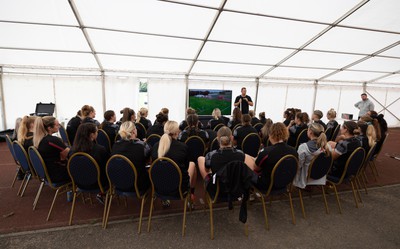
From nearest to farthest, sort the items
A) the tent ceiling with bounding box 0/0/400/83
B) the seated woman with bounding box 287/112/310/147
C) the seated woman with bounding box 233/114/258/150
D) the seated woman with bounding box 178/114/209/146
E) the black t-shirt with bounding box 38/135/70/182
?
the black t-shirt with bounding box 38/135/70/182 < the seated woman with bounding box 178/114/209/146 < the tent ceiling with bounding box 0/0/400/83 < the seated woman with bounding box 233/114/258/150 < the seated woman with bounding box 287/112/310/147

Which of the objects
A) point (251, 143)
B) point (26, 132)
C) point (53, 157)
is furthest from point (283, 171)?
point (26, 132)

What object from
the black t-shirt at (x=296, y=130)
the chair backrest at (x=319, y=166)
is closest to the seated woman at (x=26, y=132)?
the chair backrest at (x=319, y=166)

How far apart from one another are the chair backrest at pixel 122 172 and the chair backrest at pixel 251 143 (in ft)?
7.09

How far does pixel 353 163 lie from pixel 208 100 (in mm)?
5855

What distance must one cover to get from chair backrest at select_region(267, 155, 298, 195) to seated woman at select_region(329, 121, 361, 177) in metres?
1.01

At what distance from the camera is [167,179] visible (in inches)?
79.5

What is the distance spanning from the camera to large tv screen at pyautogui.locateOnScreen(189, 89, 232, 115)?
25.5 feet

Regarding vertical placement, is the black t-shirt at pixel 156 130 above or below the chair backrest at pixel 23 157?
above

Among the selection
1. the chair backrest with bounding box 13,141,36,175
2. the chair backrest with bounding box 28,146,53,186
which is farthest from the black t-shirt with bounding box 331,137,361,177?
the chair backrest with bounding box 13,141,36,175

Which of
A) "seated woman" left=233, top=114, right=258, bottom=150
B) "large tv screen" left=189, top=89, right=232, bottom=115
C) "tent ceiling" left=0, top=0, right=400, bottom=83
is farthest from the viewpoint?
"large tv screen" left=189, top=89, right=232, bottom=115

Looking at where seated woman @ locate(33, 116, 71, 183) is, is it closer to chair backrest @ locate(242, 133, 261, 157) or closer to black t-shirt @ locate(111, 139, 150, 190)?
black t-shirt @ locate(111, 139, 150, 190)

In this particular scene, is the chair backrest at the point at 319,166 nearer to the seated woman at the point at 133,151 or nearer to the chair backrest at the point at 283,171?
the chair backrest at the point at 283,171

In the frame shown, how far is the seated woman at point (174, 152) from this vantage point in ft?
6.88

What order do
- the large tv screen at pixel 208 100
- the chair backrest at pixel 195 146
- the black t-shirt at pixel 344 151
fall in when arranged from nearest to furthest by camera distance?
the black t-shirt at pixel 344 151
the chair backrest at pixel 195 146
the large tv screen at pixel 208 100
